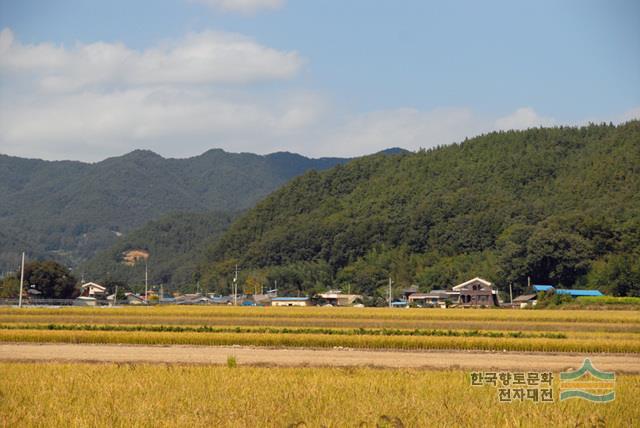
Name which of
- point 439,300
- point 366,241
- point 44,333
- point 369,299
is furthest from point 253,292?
point 44,333

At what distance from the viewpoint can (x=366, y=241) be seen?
15525cm

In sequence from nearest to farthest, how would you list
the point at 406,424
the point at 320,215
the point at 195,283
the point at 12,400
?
the point at 406,424, the point at 12,400, the point at 320,215, the point at 195,283

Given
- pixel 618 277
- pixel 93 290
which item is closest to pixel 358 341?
pixel 618 277

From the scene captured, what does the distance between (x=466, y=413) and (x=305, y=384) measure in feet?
16.3

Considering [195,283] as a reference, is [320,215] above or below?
above

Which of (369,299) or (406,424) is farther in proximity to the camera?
(369,299)

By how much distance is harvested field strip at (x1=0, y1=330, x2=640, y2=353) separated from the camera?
3534cm

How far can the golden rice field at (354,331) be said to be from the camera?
3566 centimetres

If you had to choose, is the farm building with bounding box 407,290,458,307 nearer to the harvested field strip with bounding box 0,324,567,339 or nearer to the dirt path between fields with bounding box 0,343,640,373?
the harvested field strip with bounding box 0,324,567,339

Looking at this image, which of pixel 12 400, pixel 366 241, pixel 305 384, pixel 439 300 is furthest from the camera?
pixel 366 241

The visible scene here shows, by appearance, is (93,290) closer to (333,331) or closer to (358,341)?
(333,331)

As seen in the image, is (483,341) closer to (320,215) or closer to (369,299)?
(369,299)

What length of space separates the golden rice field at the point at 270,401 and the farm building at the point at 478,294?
87.1 meters

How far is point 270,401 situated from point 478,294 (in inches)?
3754
